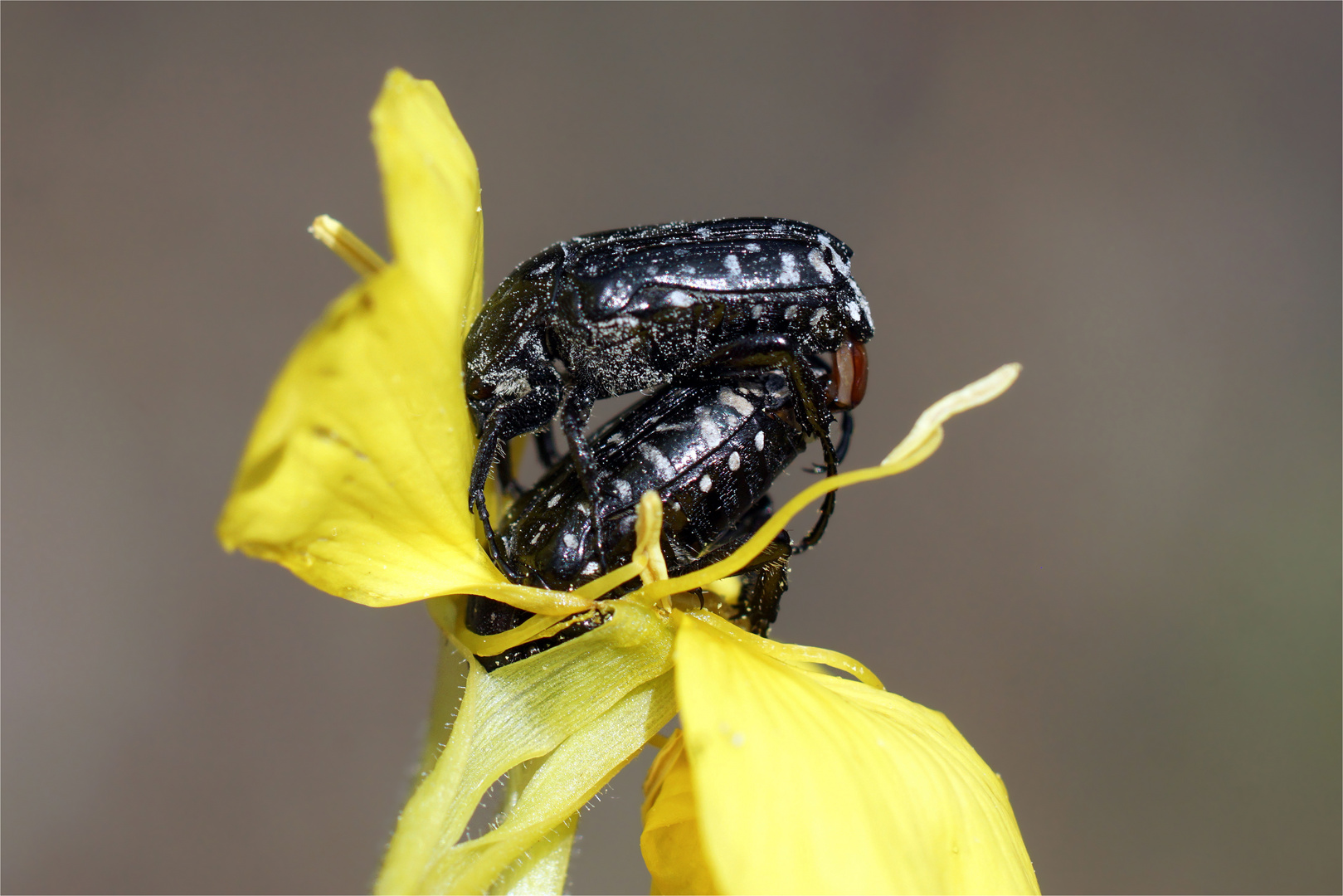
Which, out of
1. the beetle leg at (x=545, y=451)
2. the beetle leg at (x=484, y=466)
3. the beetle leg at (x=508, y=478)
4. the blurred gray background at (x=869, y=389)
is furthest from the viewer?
the blurred gray background at (x=869, y=389)

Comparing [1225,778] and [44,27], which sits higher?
[44,27]

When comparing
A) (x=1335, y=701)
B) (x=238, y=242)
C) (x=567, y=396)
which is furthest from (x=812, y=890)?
(x=238, y=242)

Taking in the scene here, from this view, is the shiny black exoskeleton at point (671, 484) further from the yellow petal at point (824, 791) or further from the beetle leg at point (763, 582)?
the yellow petal at point (824, 791)

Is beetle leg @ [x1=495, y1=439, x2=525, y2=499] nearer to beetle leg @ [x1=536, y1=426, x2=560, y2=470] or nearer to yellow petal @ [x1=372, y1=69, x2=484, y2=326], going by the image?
beetle leg @ [x1=536, y1=426, x2=560, y2=470]

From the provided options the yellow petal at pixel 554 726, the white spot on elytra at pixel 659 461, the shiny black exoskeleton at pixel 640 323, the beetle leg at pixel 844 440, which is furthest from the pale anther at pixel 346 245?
the beetle leg at pixel 844 440

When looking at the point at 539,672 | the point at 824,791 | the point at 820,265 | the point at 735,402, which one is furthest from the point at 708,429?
the point at 824,791

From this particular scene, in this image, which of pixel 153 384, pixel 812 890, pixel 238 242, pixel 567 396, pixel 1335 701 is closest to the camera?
pixel 812 890

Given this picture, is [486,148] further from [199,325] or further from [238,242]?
[199,325]

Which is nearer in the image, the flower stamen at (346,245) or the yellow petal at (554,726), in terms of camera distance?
the yellow petal at (554,726)
